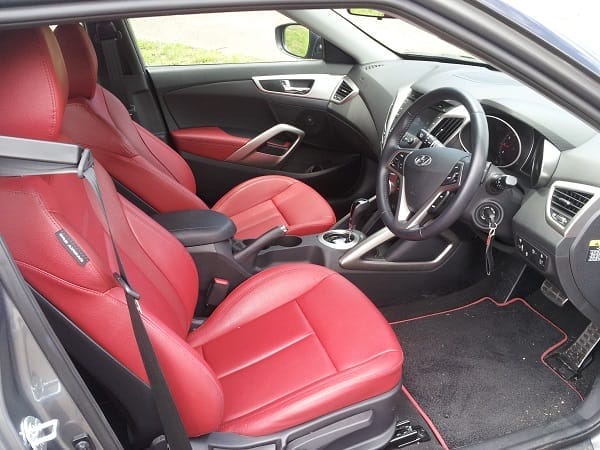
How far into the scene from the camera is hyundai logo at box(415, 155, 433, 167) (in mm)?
1701

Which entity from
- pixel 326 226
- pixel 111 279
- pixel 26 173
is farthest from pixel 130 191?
pixel 26 173

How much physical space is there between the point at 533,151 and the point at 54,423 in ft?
4.70

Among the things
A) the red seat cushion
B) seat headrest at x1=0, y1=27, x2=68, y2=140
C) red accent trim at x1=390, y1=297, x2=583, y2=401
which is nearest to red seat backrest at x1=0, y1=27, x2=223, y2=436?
seat headrest at x1=0, y1=27, x2=68, y2=140

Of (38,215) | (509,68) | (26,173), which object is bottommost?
(38,215)

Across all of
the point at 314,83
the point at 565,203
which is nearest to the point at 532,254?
the point at 565,203

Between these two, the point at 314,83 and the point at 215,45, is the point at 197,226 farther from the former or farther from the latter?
the point at 215,45

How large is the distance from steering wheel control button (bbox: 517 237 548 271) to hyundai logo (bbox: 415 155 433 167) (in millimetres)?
356

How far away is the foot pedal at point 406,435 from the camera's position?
1586 millimetres

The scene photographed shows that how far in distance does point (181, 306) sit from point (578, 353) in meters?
1.28

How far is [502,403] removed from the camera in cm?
179

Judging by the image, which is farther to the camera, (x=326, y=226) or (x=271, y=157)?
(x=271, y=157)

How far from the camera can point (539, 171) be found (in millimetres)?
1658

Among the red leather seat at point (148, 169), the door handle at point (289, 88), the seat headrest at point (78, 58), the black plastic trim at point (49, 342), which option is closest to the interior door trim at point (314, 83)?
the door handle at point (289, 88)

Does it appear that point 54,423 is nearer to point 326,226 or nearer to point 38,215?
Result: point 38,215
